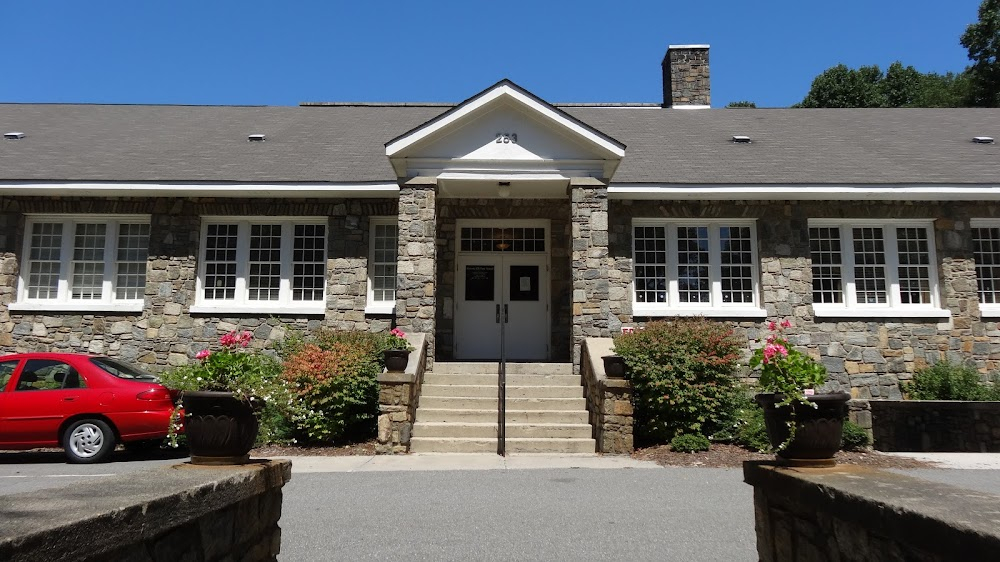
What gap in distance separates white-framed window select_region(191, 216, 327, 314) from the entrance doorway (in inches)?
118

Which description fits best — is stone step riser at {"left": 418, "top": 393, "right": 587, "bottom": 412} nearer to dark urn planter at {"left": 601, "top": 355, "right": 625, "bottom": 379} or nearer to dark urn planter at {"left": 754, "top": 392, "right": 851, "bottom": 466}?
dark urn planter at {"left": 601, "top": 355, "right": 625, "bottom": 379}

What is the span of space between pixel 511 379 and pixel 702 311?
174 inches

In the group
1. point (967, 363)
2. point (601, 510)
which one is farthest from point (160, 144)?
point (967, 363)

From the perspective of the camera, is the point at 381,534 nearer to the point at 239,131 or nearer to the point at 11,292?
the point at 11,292

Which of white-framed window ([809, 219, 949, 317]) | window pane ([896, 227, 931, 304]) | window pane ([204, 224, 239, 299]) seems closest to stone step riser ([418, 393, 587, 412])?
window pane ([204, 224, 239, 299])

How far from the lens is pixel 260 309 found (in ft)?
45.2

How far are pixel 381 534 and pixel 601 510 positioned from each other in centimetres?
208

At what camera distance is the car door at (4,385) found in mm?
9078

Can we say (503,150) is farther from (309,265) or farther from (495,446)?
(495,446)

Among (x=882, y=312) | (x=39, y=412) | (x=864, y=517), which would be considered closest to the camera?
(x=864, y=517)

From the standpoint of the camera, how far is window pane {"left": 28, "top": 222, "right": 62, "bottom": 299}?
1403cm

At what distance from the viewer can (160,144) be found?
16016 mm

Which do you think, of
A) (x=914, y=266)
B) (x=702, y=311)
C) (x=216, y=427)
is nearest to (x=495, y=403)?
(x=702, y=311)

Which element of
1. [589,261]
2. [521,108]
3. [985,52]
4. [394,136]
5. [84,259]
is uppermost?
[985,52]
